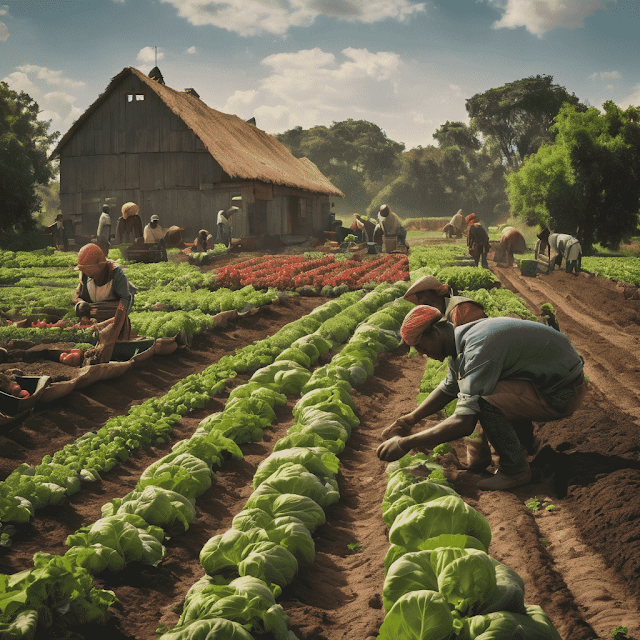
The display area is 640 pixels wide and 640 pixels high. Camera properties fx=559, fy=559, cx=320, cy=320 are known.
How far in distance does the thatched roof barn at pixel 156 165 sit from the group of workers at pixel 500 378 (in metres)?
20.8

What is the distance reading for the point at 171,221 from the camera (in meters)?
25.7

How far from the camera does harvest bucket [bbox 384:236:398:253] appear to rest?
25.0 meters

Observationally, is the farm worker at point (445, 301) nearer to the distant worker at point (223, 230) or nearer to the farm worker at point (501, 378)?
the farm worker at point (501, 378)

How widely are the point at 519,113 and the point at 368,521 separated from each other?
192 ft

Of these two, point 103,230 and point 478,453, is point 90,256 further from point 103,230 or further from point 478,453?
point 103,230

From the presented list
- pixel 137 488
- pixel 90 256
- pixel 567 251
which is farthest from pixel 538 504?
pixel 567 251

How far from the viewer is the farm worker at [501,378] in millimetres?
4160

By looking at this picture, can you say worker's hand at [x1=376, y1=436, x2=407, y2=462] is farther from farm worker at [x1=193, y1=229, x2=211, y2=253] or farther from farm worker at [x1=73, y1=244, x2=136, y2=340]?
farm worker at [x1=193, y1=229, x2=211, y2=253]

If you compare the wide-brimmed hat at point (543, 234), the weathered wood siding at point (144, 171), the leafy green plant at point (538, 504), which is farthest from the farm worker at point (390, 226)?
the leafy green plant at point (538, 504)

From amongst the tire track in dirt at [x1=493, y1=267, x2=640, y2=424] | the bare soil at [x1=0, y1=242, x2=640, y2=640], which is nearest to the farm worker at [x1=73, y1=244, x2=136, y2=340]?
the bare soil at [x1=0, y1=242, x2=640, y2=640]

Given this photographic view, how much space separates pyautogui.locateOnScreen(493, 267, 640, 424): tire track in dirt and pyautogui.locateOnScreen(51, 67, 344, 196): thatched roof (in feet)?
41.1

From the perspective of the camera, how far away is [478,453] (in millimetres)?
4883

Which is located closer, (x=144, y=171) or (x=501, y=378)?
(x=501, y=378)

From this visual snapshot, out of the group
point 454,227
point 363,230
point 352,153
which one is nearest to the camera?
point 363,230
